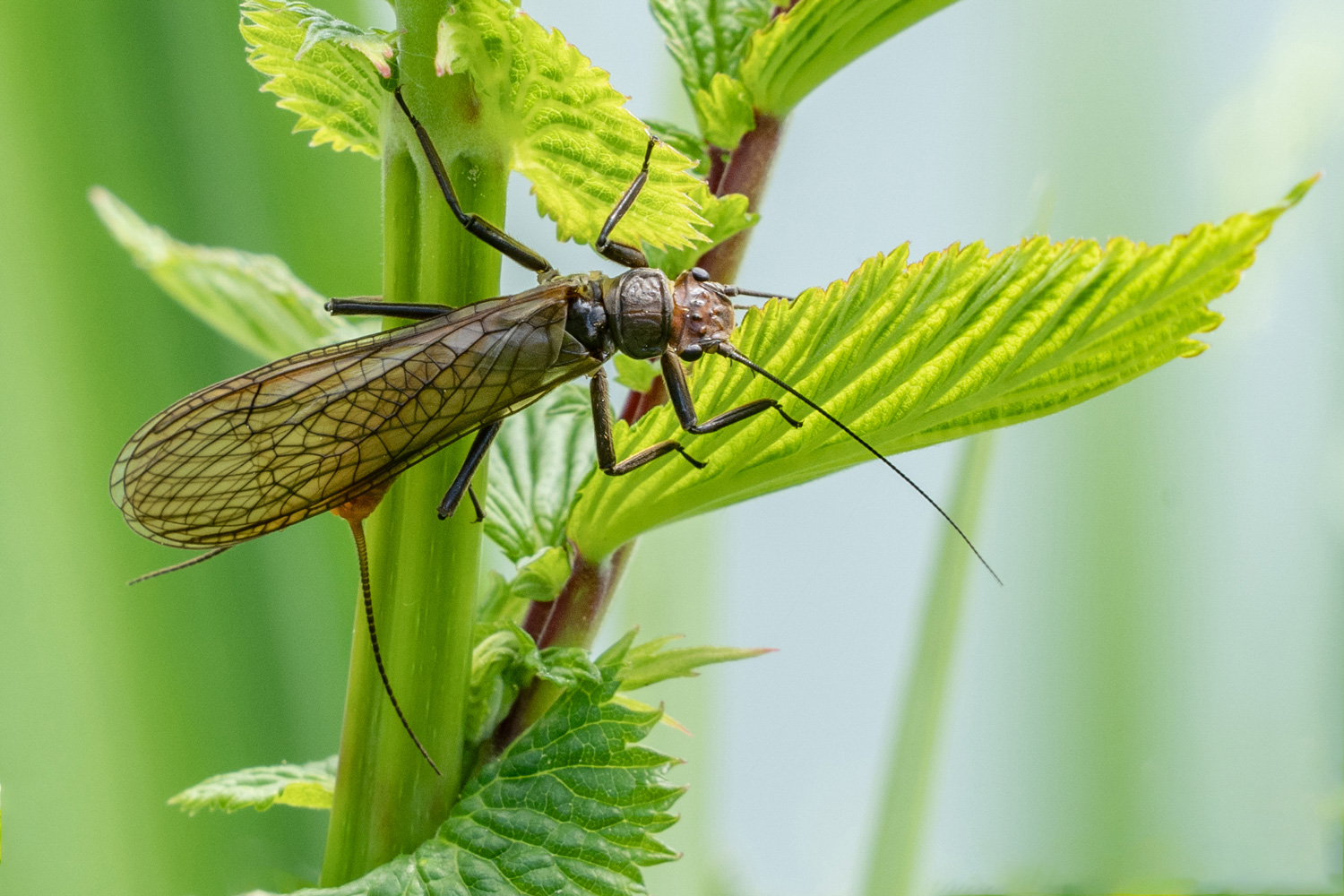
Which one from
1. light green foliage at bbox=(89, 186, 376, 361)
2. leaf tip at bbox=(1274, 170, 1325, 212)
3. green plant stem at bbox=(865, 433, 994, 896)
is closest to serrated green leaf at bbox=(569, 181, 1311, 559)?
leaf tip at bbox=(1274, 170, 1325, 212)

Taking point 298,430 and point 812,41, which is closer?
point 812,41

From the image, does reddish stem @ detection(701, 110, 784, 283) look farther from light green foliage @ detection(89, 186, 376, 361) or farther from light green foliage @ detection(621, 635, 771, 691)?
light green foliage @ detection(89, 186, 376, 361)

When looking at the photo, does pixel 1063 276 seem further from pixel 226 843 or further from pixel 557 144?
pixel 226 843

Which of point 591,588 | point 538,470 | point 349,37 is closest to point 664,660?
point 591,588

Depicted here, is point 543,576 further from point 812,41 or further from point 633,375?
point 812,41

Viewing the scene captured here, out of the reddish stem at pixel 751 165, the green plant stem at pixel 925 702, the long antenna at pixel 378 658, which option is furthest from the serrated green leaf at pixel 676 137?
the green plant stem at pixel 925 702
